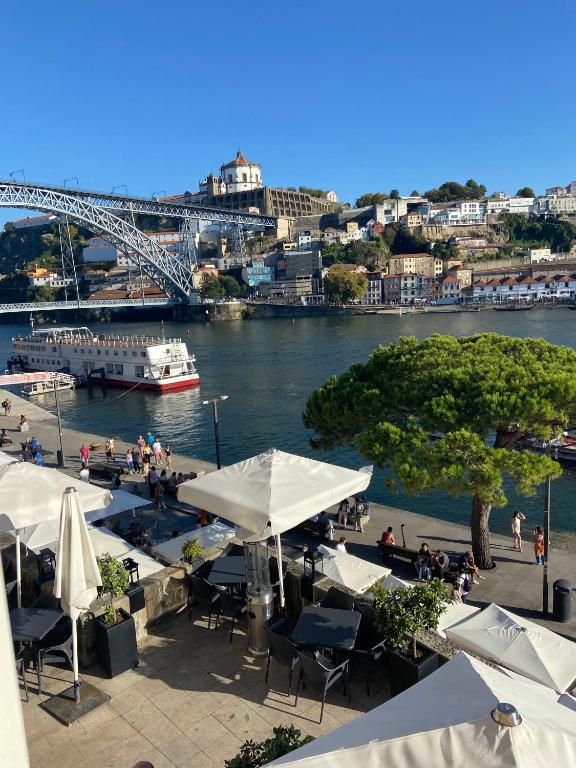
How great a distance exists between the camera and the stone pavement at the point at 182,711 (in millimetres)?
3797

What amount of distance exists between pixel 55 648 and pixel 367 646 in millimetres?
2230

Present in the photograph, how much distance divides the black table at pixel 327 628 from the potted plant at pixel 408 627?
0.78ft

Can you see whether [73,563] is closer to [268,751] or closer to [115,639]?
[115,639]

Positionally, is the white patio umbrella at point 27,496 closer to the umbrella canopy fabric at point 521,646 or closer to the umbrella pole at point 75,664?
the umbrella pole at point 75,664

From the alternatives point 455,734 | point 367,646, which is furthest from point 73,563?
point 455,734

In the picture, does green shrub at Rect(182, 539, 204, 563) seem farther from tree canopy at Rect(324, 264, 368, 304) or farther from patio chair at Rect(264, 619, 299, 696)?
tree canopy at Rect(324, 264, 368, 304)

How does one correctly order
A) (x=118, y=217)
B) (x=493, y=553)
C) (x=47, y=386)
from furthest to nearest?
(x=118, y=217)
(x=47, y=386)
(x=493, y=553)

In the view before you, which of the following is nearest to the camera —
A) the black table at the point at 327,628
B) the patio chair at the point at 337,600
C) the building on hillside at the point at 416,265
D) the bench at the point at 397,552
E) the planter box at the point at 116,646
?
the black table at the point at 327,628

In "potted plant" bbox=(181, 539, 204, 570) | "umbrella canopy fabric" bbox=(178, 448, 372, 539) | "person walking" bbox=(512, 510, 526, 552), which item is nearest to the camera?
"umbrella canopy fabric" bbox=(178, 448, 372, 539)

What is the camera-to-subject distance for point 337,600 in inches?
190

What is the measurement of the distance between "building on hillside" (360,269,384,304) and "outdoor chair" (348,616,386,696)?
92849mm

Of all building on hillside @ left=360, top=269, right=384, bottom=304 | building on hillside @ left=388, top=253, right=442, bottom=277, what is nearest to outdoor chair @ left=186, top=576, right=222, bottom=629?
building on hillside @ left=360, top=269, right=384, bottom=304

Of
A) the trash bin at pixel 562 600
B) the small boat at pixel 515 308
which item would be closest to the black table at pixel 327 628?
the trash bin at pixel 562 600

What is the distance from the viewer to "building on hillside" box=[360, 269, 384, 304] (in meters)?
96.6
